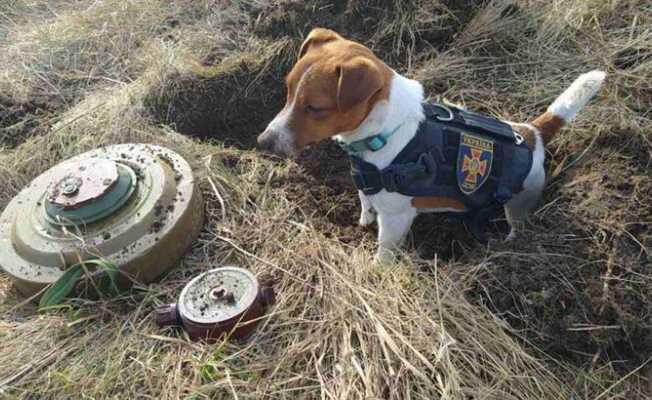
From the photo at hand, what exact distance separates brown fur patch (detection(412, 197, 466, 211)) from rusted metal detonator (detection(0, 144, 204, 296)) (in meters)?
1.39

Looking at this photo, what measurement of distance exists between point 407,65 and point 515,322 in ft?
7.92

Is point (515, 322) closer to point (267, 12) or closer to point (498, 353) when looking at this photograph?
point (498, 353)

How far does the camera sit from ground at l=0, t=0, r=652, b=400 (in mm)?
2396

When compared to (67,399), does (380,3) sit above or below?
above

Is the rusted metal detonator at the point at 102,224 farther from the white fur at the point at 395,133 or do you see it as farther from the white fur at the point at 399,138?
the white fur at the point at 395,133

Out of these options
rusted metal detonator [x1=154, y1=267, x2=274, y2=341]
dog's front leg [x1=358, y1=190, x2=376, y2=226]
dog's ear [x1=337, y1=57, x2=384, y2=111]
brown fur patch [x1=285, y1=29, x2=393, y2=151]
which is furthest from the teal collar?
rusted metal detonator [x1=154, y1=267, x2=274, y2=341]

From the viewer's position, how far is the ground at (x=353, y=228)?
2396mm

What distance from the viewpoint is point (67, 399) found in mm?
2420

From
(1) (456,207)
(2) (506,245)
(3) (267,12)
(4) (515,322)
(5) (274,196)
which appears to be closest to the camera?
(4) (515,322)

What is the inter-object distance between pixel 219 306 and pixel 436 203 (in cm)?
141

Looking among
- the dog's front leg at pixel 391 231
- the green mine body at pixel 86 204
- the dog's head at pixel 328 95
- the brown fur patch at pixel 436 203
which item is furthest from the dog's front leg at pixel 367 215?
the green mine body at pixel 86 204

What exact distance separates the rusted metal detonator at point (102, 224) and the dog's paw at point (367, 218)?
3.58 ft

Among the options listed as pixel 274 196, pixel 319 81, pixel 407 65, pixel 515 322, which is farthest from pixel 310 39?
pixel 515 322

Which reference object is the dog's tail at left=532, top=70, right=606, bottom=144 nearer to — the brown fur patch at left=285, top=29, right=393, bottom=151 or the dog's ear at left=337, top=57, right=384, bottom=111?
the brown fur patch at left=285, top=29, right=393, bottom=151
